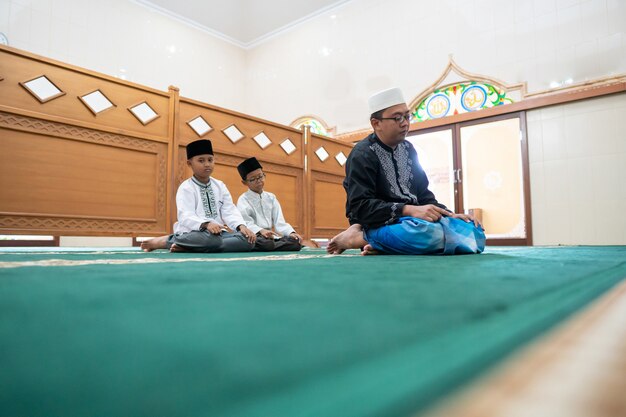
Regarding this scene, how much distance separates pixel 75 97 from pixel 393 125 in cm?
313

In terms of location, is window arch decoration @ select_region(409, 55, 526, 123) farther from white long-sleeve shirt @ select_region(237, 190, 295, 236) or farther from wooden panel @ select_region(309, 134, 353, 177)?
white long-sleeve shirt @ select_region(237, 190, 295, 236)

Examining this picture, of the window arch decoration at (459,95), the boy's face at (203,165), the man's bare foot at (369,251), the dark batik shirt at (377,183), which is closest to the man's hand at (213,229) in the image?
the boy's face at (203,165)

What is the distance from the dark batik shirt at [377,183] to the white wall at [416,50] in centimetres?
448

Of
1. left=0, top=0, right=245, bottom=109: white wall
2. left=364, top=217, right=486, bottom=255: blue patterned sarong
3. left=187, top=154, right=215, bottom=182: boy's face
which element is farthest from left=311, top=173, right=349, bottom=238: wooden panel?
left=0, top=0, right=245, bottom=109: white wall

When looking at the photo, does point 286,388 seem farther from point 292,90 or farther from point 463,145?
point 292,90

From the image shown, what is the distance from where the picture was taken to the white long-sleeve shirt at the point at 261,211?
13.6ft

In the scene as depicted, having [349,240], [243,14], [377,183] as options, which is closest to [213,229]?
[349,240]

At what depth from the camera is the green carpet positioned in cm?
31

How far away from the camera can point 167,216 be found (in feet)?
14.4

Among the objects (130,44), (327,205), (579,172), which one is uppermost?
(130,44)

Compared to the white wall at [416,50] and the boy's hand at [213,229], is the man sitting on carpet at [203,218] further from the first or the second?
the white wall at [416,50]

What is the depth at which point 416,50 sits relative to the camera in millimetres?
7242

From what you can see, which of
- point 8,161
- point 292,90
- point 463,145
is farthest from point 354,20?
point 8,161

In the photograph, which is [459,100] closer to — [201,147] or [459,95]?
[459,95]
